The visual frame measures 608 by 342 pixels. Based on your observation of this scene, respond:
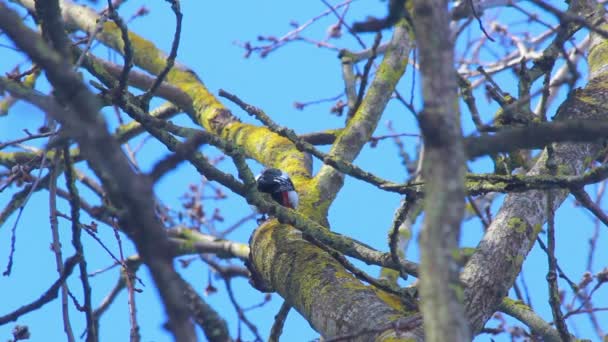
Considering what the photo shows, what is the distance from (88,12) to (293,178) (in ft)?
8.53

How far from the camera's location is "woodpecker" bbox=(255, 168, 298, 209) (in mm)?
3934

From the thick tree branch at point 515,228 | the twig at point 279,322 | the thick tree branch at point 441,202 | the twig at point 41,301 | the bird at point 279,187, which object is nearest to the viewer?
the thick tree branch at point 441,202

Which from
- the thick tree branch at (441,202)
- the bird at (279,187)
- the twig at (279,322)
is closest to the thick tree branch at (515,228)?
the twig at (279,322)

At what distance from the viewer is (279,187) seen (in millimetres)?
4023

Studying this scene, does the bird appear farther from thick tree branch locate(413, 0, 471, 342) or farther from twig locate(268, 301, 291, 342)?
thick tree branch locate(413, 0, 471, 342)

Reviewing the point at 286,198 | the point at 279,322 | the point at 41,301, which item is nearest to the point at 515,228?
the point at 279,322

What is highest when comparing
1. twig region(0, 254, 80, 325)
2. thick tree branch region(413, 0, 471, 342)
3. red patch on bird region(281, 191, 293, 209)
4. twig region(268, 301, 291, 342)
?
red patch on bird region(281, 191, 293, 209)

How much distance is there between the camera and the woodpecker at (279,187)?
12.9 ft

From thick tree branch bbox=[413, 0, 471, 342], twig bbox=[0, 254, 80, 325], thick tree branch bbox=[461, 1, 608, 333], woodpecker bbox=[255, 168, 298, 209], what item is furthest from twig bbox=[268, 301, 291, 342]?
thick tree branch bbox=[413, 0, 471, 342]

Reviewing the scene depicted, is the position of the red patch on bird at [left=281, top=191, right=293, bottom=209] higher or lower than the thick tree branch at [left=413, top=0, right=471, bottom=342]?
higher

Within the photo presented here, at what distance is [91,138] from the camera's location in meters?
1.02

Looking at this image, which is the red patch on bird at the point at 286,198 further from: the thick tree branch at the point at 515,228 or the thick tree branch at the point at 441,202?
the thick tree branch at the point at 441,202

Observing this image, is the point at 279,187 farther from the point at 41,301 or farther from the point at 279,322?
the point at 41,301

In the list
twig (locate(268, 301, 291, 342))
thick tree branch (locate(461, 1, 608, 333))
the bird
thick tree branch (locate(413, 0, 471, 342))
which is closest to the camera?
thick tree branch (locate(413, 0, 471, 342))
